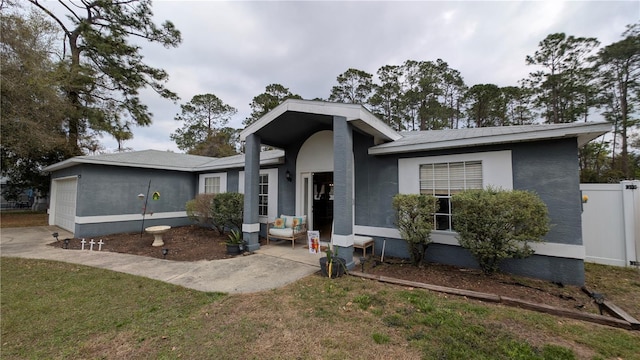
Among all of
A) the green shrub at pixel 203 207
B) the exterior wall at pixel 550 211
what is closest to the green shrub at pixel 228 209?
the green shrub at pixel 203 207

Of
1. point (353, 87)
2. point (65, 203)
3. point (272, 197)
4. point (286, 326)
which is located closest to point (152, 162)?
point (65, 203)

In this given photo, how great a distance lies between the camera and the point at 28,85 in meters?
10.5

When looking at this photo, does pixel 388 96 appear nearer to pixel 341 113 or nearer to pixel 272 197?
pixel 272 197

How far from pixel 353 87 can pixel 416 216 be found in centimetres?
1818

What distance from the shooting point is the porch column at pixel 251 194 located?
21.9ft

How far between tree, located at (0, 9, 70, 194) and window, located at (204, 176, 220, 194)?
833cm

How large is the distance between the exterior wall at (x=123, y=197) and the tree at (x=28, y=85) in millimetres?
2363

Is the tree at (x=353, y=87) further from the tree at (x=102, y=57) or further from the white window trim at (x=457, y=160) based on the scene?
the white window trim at (x=457, y=160)

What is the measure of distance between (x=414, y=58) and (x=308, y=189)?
17.9 metres

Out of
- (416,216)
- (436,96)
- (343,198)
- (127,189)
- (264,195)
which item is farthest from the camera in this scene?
(436,96)

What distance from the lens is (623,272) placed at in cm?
→ 482

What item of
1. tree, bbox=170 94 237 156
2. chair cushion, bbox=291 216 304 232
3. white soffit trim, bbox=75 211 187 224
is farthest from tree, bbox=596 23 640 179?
tree, bbox=170 94 237 156

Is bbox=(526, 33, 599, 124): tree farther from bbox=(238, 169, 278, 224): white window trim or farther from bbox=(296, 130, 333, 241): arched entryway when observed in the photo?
bbox=(238, 169, 278, 224): white window trim

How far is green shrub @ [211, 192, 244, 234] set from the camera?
7.64 meters
